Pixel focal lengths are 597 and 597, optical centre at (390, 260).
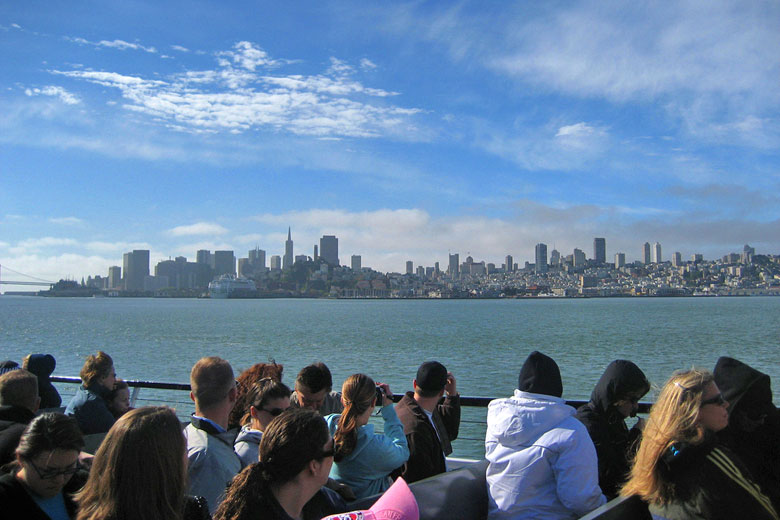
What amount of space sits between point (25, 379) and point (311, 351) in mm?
33504

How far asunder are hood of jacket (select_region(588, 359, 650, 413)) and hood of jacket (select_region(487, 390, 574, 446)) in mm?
597

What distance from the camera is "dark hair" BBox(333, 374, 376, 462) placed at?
11.0 feet

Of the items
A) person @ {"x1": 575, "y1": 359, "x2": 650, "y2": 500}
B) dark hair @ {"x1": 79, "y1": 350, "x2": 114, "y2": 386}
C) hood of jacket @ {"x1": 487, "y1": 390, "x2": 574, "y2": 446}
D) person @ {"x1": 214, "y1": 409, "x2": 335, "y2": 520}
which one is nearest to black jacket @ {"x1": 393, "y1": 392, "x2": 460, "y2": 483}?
hood of jacket @ {"x1": 487, "y1": 390, "x2": 574, "y2": 446}

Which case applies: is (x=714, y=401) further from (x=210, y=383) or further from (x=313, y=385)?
(x=210, y=383)

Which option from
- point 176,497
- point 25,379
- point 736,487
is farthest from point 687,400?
point 25,379

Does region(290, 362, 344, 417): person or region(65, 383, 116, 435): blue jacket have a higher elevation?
region(290, 362, 344, 417): person

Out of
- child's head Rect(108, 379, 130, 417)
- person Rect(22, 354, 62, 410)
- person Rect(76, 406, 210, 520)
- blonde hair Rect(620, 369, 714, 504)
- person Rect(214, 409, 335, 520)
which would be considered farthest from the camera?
person Rect(22, 354, 62, 410)

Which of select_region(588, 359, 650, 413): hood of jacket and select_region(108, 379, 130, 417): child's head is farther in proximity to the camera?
select_region(108, 379, 130, 417): child's head

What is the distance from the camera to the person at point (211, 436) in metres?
2.95

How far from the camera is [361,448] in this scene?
11.1ft

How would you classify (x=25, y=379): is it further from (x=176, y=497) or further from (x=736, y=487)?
(x=736, y=487)

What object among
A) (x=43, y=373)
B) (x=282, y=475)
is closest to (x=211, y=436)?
(x=282, y=475)

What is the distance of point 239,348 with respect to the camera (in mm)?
41562

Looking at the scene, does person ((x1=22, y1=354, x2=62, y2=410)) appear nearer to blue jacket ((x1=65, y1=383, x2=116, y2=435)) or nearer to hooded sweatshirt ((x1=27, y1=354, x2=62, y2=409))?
hooded sweatshirt ((x1=27, y1=354, x2=62, y2=409))
